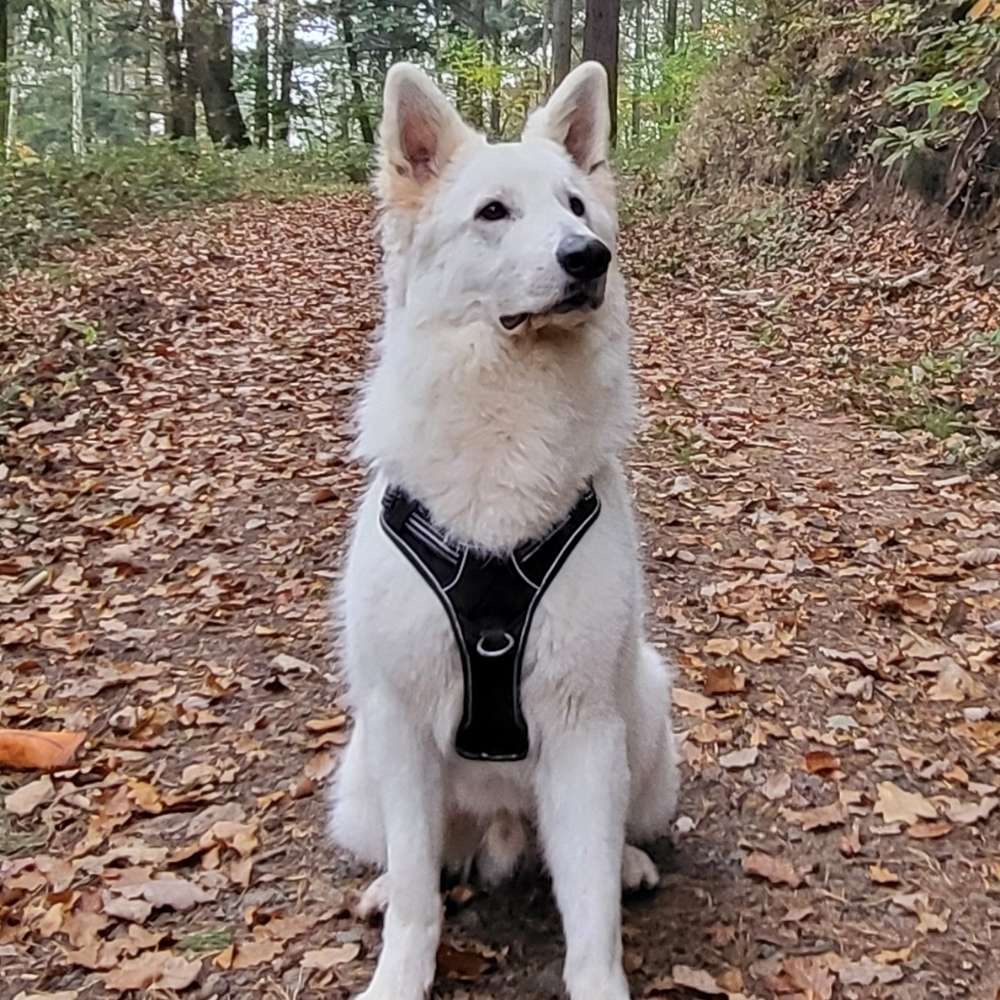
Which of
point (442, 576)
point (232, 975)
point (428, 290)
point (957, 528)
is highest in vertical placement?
point (428, 290)

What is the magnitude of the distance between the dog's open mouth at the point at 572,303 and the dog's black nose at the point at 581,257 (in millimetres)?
23

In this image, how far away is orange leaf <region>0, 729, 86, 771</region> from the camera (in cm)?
382

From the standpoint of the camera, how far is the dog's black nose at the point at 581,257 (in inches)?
97.3

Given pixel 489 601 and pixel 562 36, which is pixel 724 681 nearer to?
pixel 489 601

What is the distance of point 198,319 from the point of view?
945 centimetres

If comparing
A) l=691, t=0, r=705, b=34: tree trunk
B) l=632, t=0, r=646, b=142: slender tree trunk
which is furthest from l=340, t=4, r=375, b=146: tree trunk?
l=691, t=0, r=705, b=34: tree trunk

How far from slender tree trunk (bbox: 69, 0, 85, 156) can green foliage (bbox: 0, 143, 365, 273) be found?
2.33 meters

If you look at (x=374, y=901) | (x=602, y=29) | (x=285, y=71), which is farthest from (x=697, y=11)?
(x=374, y=901)

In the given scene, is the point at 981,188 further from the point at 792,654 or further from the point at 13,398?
the point at 13,398

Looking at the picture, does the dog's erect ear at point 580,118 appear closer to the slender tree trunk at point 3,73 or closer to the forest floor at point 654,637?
the forest floor at point 654,637

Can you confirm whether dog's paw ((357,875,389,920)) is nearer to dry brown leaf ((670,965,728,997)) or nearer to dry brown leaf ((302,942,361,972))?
dry brown leaf ((302,942,361,972))

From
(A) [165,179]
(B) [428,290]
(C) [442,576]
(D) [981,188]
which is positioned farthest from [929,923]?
(A) [165,179]

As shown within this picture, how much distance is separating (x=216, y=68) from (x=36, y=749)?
19641 millimetres

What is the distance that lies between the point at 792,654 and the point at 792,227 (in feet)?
24.8
